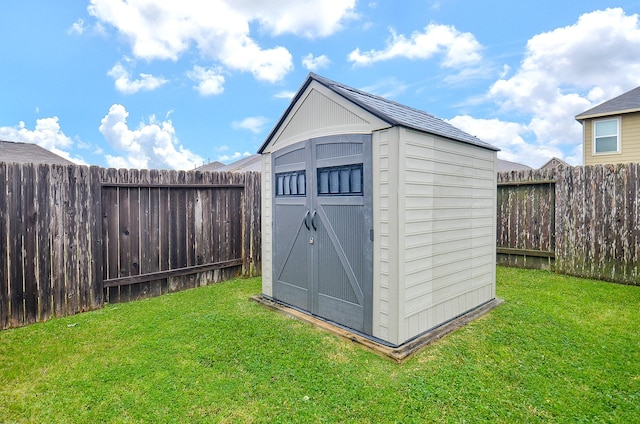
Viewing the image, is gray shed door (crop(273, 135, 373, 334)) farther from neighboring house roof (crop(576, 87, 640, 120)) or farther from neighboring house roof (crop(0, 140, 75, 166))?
neighboring house roof (crop(576, 87, 640, 120))

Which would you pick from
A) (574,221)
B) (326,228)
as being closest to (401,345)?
(326,228)

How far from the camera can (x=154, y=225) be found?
4.86 m

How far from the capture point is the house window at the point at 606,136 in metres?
9.77

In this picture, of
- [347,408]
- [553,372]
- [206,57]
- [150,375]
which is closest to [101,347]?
[150,375]

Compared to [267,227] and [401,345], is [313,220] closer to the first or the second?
[267,227]

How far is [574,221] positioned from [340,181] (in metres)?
5.01

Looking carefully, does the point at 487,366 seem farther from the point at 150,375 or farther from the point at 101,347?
the point at 101,347

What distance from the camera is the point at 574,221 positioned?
5.70 metres

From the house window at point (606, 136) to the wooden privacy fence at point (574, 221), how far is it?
6.17m

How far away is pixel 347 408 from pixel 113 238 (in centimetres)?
404

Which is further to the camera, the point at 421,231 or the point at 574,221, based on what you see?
the point at 574,221

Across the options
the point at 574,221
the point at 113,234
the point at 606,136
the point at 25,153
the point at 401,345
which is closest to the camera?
the point at 401,345

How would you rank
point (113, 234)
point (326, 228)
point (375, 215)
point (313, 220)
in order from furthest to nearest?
point (113, 234) < point (313, 220) < point (326, 228) < point (375, 215)

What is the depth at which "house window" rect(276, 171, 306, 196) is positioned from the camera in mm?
3849
